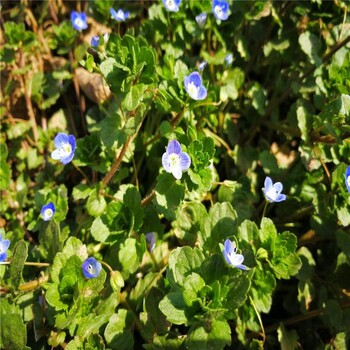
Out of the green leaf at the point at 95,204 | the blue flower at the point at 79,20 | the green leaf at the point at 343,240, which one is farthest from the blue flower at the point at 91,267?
the blue flower at the point at 79,20

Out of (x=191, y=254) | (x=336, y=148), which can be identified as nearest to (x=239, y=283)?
(x=191, y=254)

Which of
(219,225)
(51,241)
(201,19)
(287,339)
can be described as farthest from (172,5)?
(287,339)

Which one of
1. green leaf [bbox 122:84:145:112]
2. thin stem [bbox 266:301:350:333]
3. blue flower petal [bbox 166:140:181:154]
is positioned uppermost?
green leaf [bbox 122:84:145:112]

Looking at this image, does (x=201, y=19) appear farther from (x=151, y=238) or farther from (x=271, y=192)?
(x=151, y=238)

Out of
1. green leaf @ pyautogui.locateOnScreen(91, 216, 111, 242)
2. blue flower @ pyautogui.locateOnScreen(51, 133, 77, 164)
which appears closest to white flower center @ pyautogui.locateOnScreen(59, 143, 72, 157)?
blue flower @ pyautogui.locateOnScreen(51, 133, 77, 164)

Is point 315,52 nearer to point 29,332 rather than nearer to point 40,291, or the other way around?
point 40,291

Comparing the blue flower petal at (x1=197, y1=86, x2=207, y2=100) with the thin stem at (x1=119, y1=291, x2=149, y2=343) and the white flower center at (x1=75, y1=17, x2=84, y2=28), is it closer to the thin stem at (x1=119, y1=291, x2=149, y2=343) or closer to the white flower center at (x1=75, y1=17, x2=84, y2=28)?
the thin stem at (x1=119, y1=291, x2=149, y2=343)
